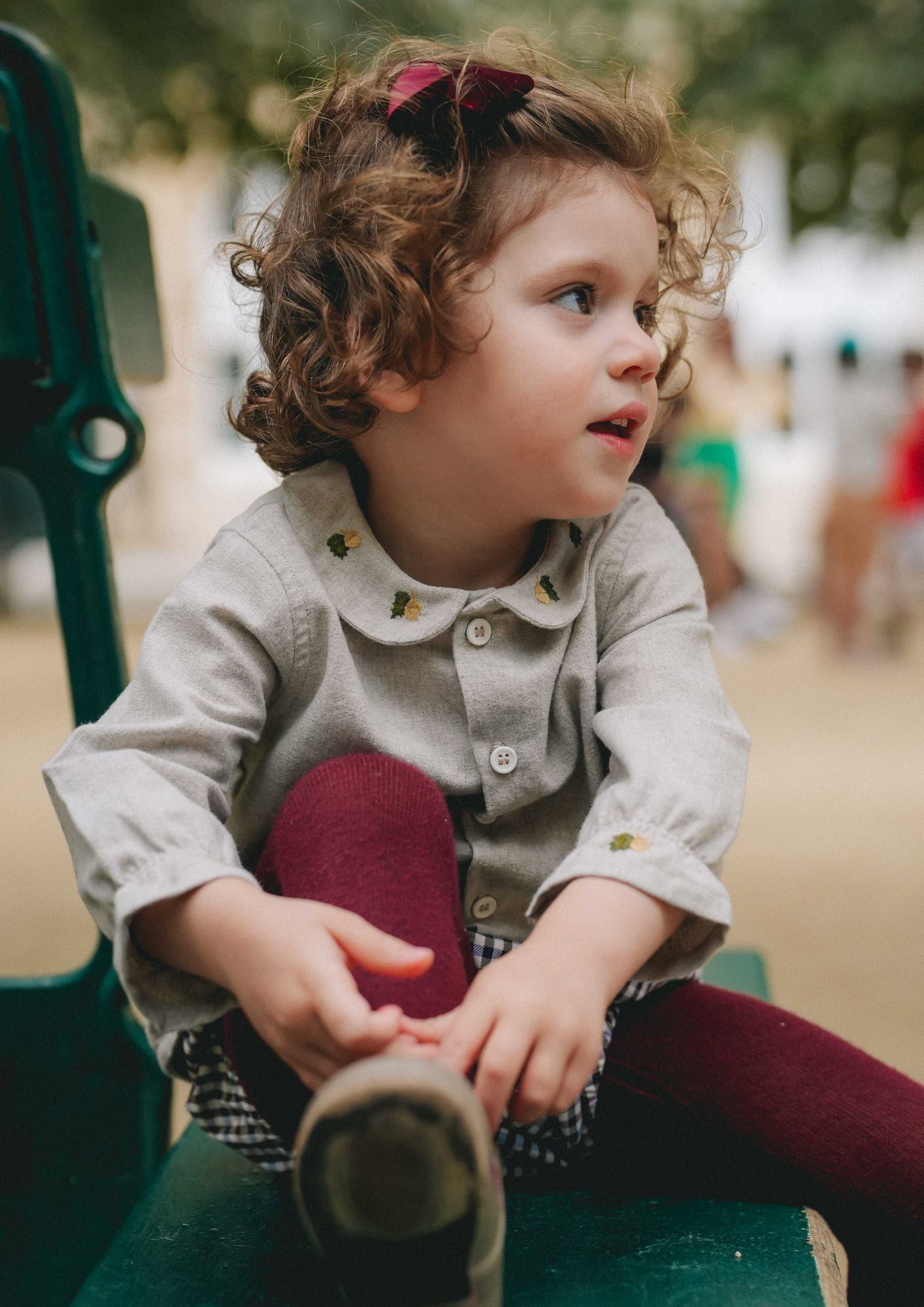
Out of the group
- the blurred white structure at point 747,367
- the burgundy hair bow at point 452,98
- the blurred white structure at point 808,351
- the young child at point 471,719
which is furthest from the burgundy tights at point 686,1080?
the blurred white structure at point 747,367

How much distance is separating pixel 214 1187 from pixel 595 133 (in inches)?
32.0

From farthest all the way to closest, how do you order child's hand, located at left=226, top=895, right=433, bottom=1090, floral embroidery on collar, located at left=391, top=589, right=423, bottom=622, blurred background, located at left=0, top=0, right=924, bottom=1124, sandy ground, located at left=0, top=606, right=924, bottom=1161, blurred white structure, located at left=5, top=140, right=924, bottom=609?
blurred white structure, located at left=5, top=140, right=924, bottom=609 → blurred background, located at left=0, top=0, right=924, bottom=1124 → sandy ground, located at left=0, top=606, right=924, bottom=1161 → floral embroidery on collar, located at left=391, top=589, right=423, bottom=622 → child's hand, located at left=226, top=895, right=433, bottom=1090

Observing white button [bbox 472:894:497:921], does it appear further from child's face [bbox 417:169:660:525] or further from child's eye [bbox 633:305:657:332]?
child's eye [bbox 633:305:657:332]

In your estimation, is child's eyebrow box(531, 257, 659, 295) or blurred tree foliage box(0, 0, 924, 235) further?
blurred tree foliage box(0, 0, 924, 235)

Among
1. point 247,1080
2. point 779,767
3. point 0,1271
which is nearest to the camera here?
point 247,1080

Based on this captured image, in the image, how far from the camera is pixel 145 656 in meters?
0.90

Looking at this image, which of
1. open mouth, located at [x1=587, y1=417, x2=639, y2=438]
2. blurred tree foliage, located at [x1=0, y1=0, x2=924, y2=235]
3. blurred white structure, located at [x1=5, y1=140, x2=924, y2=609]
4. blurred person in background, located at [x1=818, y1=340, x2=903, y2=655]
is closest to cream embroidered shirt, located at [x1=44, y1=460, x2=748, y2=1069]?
open mouth, located at [x1=587, y1=417, x2=639, y2=438]

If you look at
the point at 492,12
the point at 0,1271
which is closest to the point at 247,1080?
the point at 0,1271

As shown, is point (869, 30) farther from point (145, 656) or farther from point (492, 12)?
point (145, 656)

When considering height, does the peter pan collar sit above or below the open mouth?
below

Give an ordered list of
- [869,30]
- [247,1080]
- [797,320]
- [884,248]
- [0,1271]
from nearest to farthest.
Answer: [247,1080], [0,1271], [869,30], [884,248], [797,320]

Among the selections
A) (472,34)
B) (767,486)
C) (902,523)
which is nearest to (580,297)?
(472,34)

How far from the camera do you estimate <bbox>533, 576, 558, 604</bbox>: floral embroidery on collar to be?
3.33 ft

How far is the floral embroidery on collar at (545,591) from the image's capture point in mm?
1016
